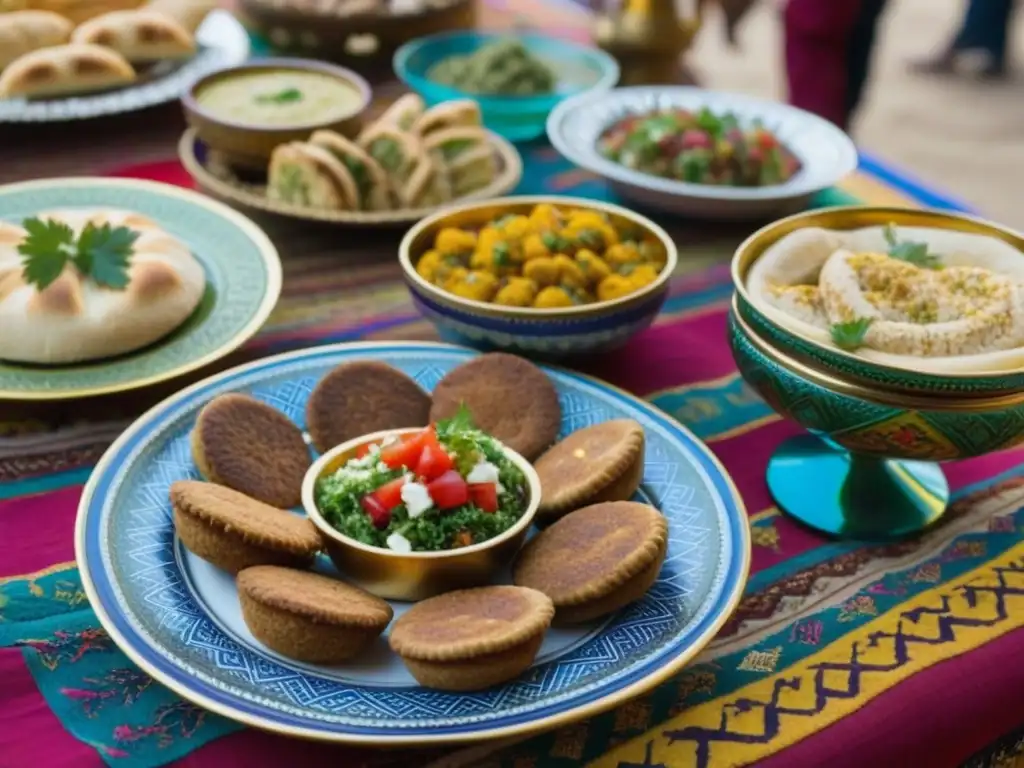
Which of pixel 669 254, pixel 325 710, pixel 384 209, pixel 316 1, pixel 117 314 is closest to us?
pixel 325 710

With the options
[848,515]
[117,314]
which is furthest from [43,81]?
[848,515]

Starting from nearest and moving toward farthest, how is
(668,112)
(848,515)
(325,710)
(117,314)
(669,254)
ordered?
(325,710) → (848,515) → (117,314) → (669,254) → (668,112)

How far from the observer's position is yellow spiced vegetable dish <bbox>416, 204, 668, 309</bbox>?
170 cm

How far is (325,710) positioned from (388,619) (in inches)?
5.1

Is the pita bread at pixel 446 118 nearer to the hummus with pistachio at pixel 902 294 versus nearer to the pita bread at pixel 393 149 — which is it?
the pita bread at pixel 393 149

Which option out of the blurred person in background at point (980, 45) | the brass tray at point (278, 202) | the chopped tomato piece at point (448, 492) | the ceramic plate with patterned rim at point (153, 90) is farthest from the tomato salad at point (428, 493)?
the blurred person in background at point (980, 45)

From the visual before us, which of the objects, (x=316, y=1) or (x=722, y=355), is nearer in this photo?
(x=722, y=355)

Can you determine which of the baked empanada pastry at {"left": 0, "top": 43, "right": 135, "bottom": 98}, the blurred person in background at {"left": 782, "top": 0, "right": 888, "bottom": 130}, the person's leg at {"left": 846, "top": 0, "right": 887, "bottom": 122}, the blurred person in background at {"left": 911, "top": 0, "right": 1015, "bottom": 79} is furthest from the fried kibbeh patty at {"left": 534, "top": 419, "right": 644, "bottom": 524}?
the blurred person in background at {"left": 911, "top": 0, "right": 1015, "bottom": 79}

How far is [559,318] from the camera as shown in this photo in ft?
5.29

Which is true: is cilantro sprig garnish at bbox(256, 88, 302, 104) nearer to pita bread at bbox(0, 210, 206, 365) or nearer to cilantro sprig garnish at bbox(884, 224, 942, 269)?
pita bread at bbox(0, 210, 206, 365)

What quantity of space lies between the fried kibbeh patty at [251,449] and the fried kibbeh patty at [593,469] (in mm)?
323

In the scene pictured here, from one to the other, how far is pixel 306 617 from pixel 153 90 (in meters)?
1.89

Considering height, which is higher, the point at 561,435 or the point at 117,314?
the point at 117,314

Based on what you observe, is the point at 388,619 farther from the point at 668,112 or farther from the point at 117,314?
the point at 668,112
